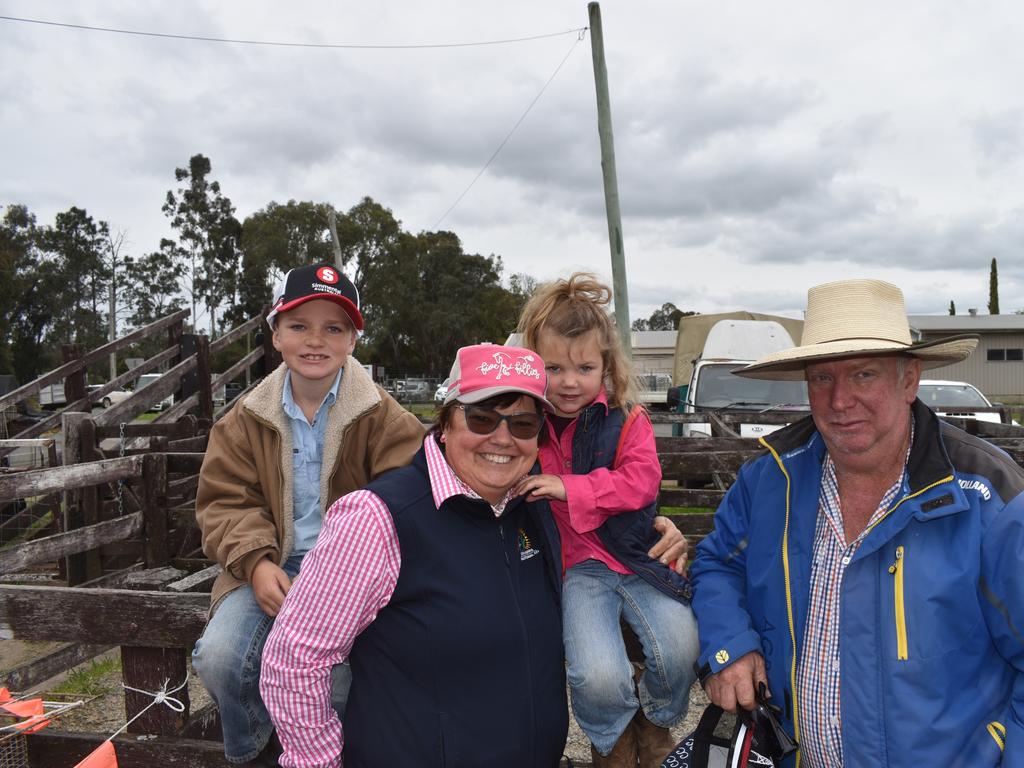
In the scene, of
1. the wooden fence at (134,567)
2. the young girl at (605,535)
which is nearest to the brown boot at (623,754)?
the young girl at (605,535)

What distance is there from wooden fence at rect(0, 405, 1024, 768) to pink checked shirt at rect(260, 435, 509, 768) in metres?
0.68

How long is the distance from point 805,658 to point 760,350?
10.5m

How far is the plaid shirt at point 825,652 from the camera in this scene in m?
2.05

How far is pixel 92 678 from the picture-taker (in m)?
5.22

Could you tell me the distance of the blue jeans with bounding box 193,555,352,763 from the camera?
7.29ft

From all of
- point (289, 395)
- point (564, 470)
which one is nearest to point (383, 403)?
point (289, 395)

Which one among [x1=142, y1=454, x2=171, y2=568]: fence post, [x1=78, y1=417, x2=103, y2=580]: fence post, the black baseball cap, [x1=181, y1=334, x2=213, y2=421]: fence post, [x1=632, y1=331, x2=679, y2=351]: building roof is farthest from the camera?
[x1=632, y1=331, x2=679, y2=351]: building roof

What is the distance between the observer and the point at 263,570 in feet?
7.63

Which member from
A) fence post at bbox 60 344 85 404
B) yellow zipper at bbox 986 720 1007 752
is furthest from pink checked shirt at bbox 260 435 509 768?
fence post at bbox 60 344 85 404

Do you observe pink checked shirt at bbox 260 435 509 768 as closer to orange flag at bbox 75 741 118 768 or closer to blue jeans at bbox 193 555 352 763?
blue jeans at bbox 193 555 352 763

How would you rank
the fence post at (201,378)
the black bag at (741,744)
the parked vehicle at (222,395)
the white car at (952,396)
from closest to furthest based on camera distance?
the black bag at (741,744) < the fence post at (201,378) < the white car at (952,396) < the parked vehicle at (222,395)

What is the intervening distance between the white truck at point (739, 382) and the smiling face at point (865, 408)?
6443 mm

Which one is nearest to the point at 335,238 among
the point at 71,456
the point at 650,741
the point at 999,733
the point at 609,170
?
the point at 609,170

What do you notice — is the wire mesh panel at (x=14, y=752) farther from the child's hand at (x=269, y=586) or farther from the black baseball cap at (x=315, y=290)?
the black baseball cap at (x=315, y=290)
